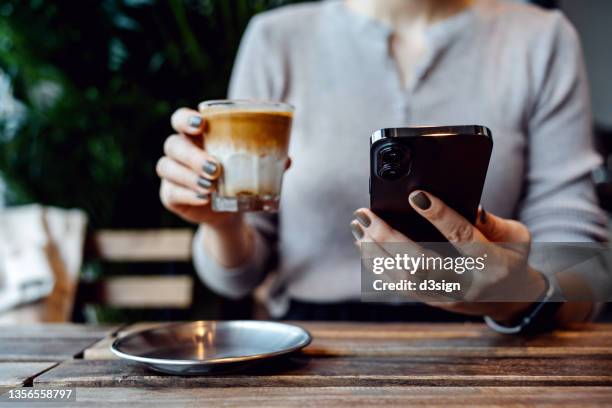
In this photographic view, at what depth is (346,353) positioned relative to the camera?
803mm

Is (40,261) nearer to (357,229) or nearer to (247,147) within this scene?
(247,147)

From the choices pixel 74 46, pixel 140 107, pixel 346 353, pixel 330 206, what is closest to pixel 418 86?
pixel 330 206

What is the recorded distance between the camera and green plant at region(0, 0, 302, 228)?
226 centimetres

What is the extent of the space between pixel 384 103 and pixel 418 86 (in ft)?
0.27

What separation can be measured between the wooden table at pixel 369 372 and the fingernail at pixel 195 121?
0.32m

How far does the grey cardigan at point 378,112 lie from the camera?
1282 millimetres

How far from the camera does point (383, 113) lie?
4.42 ft

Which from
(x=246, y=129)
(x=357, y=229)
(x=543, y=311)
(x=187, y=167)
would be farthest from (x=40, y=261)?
(x=543, y=311)

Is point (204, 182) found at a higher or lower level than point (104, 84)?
lower

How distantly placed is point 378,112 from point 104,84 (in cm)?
138

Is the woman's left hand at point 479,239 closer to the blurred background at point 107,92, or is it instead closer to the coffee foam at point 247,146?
the coffee foam at point 247,146

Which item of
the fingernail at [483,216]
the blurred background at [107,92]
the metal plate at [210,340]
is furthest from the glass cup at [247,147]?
the blurred background at [107,92]

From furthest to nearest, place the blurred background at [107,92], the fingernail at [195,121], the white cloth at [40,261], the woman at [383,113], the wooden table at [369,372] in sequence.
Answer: the blurred background at [107,92] → the white cloth at [40,261] → the woman at [383,113] → the fingernail at [195,121] → the wooden table at [369,372]

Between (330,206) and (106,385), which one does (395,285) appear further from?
(330,206)
